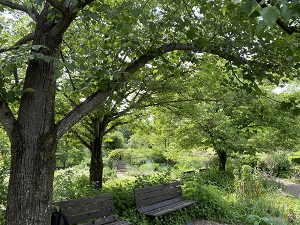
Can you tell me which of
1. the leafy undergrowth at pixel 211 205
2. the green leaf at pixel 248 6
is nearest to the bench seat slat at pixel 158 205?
the leafy undergrowth at pixel 211 205

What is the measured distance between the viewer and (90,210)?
4559 mm

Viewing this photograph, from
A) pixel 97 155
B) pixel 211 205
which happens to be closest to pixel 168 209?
pixel 211 205

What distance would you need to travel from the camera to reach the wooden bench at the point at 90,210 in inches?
167

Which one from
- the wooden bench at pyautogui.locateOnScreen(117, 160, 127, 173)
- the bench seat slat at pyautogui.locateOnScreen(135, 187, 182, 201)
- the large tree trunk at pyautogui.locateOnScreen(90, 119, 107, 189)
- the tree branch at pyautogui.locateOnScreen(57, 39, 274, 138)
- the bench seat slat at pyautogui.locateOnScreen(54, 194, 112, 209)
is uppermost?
the tree branch at pyautogui.locateOnScreen(57, 39, 274, 138)

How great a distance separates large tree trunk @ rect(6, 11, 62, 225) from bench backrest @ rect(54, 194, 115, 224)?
1191mm

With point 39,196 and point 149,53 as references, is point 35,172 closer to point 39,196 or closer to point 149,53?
point 39,196

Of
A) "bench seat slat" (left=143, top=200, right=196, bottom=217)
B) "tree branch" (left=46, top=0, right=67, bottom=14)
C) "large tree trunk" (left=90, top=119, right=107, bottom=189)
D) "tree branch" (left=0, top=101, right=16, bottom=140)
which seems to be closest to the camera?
"tree branch" (left=46, top=0, right=67, bottom=14)

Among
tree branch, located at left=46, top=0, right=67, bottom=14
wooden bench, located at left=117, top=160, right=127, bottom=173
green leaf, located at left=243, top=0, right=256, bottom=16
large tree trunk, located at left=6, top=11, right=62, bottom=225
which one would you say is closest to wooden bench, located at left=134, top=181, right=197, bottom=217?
large tree trunk, located at left=6, top=11, right=62, bottom=225

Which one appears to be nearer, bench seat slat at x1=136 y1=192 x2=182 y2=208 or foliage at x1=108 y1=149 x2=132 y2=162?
bench seat slat at x1=136 y1=192 x2=182 y2=208

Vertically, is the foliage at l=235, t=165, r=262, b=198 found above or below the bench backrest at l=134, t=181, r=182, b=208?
below

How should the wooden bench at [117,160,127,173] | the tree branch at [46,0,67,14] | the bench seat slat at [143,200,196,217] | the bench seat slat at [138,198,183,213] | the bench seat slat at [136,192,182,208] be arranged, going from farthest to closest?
the wooden bench at [117,160,127,173]
the bench seat slat at [136,192,182,208]
the bench seat slat at [138,198,183,213]
the bench seat slat at [143,200,196,217]
the tree branch at [46,0,67,14]

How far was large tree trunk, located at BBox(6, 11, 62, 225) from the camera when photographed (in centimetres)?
287

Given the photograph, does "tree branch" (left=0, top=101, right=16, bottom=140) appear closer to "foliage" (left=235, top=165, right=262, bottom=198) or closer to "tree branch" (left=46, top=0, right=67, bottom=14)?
"tree branch" (left=46, top=0, right=67, bottom=14)

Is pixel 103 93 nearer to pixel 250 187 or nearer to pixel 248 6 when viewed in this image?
pixel 248 6
